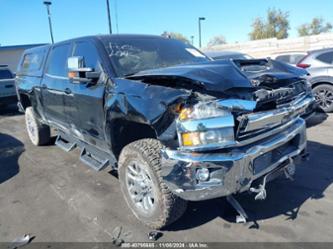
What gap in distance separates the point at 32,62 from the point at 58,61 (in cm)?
159

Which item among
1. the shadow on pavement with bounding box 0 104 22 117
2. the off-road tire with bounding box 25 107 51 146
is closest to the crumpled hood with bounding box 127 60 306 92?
the off-road tire with bounding box 25 107 51 146

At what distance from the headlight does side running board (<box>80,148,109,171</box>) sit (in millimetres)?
1538

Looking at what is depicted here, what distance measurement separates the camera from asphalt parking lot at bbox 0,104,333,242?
2.84 metres

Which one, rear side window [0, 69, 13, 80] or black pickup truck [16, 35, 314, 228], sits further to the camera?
rear side window [0, 69, 13, 80]

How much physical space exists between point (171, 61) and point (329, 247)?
8.77 ft

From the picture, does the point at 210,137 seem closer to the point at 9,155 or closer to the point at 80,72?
the point at 80,72

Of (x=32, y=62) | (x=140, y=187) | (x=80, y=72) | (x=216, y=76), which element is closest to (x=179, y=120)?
(x=216, y=76)

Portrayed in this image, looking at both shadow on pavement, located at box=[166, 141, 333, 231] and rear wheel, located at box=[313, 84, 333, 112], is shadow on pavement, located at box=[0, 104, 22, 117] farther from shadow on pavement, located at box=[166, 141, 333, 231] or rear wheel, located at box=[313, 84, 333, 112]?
rear wheel, located at box=[313, 84, 333, 112]

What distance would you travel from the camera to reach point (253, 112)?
98.8 inches

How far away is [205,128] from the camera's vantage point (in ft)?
7.57

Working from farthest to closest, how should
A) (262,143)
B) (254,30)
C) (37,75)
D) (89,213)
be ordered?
(254,30)
(37,75)
(89,213)
(262,143)

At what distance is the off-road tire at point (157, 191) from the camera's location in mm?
2629

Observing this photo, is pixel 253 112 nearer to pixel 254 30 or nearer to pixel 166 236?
pixel 166 236

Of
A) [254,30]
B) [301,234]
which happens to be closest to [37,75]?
[301,234]
